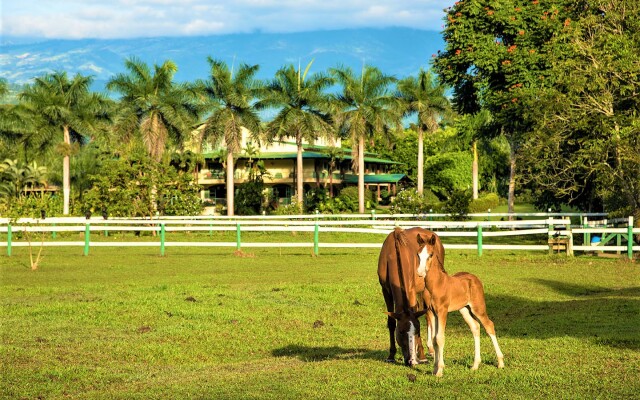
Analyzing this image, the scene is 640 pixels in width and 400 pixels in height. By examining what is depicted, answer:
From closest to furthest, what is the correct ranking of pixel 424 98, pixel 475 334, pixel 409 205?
pixel 475 334 → pixel 409 205 → pixel 424 98

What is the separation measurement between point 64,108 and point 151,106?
34.2 ft

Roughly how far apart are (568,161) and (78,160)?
64328mm

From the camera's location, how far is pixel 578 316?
53.3ft

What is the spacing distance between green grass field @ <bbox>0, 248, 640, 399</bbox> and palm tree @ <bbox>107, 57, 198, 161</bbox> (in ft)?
110

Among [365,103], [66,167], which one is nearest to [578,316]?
[365,103]

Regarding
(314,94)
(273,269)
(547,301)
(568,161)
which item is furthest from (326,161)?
(547,301)

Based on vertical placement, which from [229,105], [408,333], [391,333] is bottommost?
[391,333]

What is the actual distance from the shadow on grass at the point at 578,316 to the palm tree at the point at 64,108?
54.0m

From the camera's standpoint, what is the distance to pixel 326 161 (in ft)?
286

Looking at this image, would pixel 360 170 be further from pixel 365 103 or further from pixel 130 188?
pixel 130 188

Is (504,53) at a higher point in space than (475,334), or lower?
higher

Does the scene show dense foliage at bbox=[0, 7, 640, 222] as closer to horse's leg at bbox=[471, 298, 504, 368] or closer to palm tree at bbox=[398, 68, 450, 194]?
palm tree at bbox=[398, 68, 450, 194]

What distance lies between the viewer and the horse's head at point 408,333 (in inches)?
398

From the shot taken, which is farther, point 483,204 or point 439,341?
point 483,204
